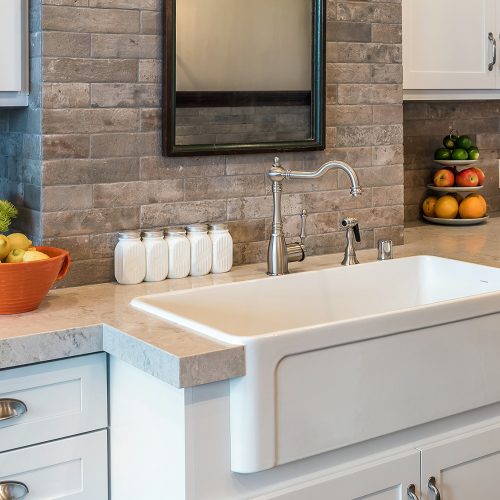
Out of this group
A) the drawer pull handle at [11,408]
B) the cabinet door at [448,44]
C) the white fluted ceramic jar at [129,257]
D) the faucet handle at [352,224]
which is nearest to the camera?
the drawer pull handle at [11,408]

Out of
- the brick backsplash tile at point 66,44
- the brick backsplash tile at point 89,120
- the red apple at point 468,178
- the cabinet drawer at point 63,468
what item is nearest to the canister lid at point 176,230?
the brick backsplash tile at point 89,120

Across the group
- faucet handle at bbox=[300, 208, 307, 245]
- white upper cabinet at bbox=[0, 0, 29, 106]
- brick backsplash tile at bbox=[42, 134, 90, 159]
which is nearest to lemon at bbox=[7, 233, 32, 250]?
brick backsplash tile at bbox=[42, 134, 90, 159]

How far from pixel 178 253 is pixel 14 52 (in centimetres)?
62

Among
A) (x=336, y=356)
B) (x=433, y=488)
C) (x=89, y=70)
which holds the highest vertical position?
(x=89, y=70)

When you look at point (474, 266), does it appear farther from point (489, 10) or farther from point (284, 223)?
point (489, 10)

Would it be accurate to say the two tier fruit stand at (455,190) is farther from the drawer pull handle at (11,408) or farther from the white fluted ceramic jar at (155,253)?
the drawer pull handle at (11,408)

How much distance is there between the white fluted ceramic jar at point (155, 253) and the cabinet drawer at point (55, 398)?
1.32 ft

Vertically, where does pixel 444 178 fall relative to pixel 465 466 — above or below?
above

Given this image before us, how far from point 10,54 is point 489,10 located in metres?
1.65

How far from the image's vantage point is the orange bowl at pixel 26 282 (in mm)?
1842

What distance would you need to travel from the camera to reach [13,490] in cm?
177

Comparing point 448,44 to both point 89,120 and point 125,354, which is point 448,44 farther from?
point 125,354

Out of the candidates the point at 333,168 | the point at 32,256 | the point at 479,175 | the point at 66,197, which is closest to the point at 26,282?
the point at 32,256

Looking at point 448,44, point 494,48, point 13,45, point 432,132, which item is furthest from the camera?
point 432,132
